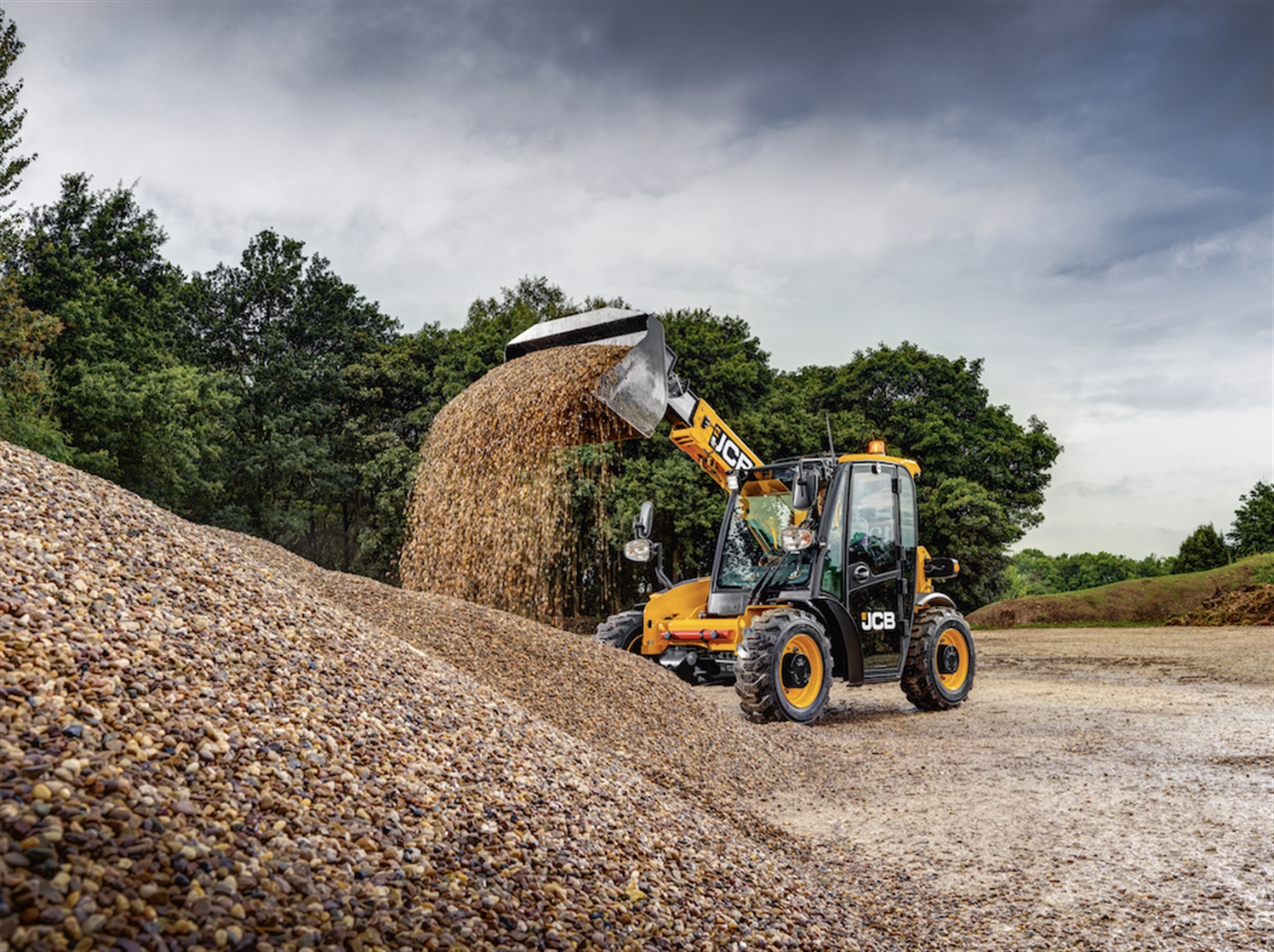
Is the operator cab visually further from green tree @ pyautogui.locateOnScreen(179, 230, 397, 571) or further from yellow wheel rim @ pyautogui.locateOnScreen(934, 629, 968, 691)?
green tree @ pyautogui.locateOnScreen(179, 230, 397, 571)

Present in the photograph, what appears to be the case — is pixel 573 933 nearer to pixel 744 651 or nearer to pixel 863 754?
pixel 863 754

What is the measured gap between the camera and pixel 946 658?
8930 millimetres

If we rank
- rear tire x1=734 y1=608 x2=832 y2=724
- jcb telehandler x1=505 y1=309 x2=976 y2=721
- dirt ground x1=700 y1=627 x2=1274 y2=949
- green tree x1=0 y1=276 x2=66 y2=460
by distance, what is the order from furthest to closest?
1. green tree x1=0 y1=276 x2=66 y2=460
2. jcb telehandler x1=505 y1=309 x2=976 y2=721
3. rear tire x1=734 y1=608 x2=832 y2=724
4. dirt ground x1=700 y1=627 x2=1274 y2=949

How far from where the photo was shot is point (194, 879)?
1923 millimetres

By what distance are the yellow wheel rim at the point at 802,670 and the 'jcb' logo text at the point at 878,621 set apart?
2.71 ft

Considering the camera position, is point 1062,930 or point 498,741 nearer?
point 1062,930

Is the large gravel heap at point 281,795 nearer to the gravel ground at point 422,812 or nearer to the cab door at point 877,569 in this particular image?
the gravel ground at point 422,812

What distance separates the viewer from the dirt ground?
3.34 m

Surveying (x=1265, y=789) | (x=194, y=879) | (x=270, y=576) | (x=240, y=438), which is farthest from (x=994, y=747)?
(x=240, y=438)

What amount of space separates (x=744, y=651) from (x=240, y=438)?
76.6ft

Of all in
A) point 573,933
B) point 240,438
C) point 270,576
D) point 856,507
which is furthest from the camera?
point 240,438

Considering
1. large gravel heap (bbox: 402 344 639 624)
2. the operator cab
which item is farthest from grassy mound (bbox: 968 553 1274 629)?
large gravel heap (bbox: 402 344 639 624)

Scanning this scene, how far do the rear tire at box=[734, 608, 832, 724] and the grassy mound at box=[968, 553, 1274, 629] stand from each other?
14.9m

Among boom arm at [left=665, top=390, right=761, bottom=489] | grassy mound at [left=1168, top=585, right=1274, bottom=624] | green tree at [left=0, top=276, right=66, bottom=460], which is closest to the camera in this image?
boom arm at [left=665, top=390, right=761, bottom=489]
